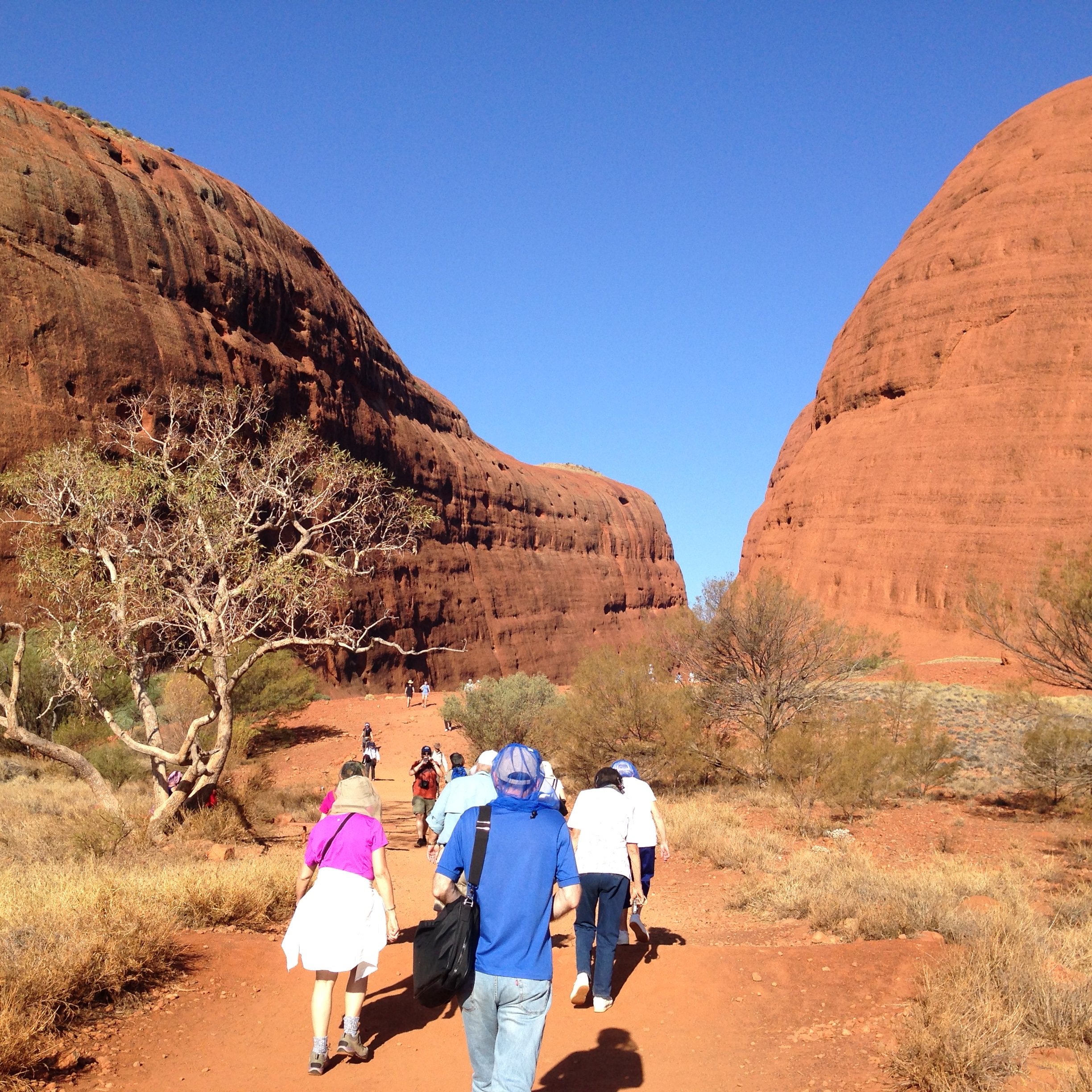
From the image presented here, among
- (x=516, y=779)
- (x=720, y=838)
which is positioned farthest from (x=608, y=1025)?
(x=720, y=838)

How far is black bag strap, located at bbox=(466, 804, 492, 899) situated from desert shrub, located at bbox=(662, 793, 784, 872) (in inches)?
300

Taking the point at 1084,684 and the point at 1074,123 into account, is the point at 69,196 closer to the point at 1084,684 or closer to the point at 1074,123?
the point at 1084,684

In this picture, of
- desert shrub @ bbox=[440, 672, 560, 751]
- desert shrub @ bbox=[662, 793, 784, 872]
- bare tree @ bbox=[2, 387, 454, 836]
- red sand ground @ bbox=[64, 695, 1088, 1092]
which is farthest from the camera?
desert shrub @ bbox=[440, 672, 560, 751]

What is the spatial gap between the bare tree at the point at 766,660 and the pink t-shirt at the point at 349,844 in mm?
12948

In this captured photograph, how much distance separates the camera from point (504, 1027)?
133 inches

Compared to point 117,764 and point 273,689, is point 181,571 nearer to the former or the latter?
point 117,764

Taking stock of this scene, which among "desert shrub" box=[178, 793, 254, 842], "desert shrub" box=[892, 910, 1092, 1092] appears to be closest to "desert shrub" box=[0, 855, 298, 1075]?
"desert shrub" box=[178, 793, 254, 842]

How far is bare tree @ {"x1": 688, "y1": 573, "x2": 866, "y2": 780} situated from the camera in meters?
17.1

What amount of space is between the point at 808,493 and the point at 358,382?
22.7 m

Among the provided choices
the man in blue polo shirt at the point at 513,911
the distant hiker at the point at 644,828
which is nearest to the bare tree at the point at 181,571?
the distant hiker at the point at 644,828

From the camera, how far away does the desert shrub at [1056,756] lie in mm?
14016

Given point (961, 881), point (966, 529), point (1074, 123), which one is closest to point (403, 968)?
point (961, 881)

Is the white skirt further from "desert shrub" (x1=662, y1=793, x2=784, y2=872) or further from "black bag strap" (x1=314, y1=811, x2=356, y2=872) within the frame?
"desert shrub" (x1=662, y1=793, x2=784, y2=872)

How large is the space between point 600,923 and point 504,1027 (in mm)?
2473
